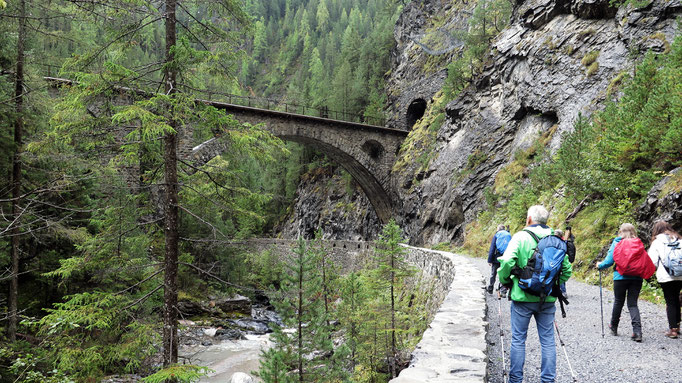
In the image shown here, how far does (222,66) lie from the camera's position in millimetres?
5793

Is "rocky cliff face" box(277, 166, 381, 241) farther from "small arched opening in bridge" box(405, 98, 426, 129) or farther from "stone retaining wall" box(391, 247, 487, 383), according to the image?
"stone retaining wall" box(391, 247, 487, 383)

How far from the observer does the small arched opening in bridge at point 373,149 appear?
2933 centimetres

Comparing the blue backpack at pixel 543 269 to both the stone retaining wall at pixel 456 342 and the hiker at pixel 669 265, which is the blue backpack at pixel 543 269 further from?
the hiker at pixel 669 265

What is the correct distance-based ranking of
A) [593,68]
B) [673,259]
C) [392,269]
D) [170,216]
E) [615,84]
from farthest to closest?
[593,68]
[615,84]
[392,269]
[170,216]
[673,259]

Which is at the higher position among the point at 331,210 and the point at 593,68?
the point at 593,68

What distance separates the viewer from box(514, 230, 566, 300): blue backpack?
9.16 ft

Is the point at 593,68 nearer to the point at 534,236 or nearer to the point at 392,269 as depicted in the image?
the point at 392,269

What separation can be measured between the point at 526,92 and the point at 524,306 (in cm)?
1766

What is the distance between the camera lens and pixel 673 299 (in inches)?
164

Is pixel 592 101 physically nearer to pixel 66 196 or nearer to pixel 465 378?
pixel 465 378

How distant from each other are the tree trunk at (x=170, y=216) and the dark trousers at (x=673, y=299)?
595 cm

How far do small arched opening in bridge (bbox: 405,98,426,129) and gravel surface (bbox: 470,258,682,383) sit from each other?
26.5 meters

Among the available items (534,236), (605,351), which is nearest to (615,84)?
(605,351)

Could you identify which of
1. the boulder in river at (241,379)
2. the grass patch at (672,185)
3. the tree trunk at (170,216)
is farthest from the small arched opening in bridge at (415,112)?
the tree trunk at (170,216)
